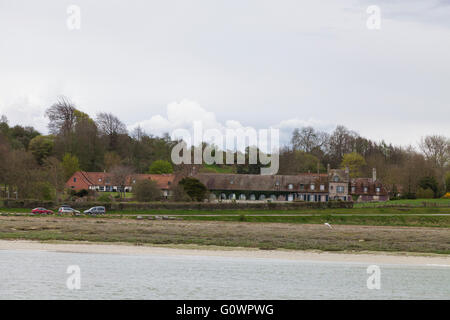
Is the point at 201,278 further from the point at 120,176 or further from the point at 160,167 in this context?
the point at 160,167

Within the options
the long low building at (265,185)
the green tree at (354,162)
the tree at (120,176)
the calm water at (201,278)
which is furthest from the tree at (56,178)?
the green tree at (354,162)

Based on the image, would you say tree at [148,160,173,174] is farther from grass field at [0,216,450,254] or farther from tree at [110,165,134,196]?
grass field at [0,216,450,254]

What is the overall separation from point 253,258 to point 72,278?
11.0 metres

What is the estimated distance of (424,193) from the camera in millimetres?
90062

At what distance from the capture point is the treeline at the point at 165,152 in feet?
312

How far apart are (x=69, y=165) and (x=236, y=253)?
61037mm

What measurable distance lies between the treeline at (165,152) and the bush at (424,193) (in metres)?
0.17

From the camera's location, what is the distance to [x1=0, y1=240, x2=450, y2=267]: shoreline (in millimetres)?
33844

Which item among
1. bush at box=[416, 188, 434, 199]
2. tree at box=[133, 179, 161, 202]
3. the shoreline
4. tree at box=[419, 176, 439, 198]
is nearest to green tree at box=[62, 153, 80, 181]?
tree at box=[133, 179, 161, 202]

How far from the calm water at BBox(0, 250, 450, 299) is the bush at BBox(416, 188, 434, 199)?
61440mm

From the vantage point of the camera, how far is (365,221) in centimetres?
5834

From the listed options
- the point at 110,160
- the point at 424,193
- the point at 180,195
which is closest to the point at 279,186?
the point at 180,195

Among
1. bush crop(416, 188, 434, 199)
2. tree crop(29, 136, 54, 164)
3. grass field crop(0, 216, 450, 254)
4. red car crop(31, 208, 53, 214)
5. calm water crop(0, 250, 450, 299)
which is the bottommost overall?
calm water crop(0, 250, 450, 299)
